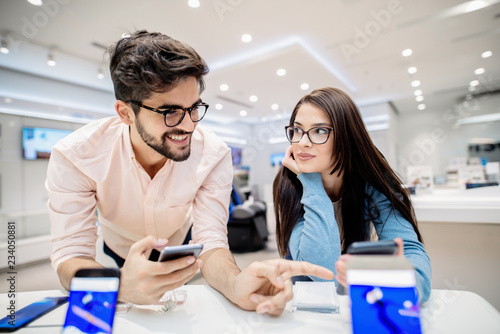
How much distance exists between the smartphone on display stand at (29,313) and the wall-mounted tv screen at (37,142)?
16.7ft

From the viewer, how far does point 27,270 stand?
3.74m

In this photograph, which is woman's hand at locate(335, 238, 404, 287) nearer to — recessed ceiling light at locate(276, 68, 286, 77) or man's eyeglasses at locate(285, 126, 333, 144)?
man's eyeglasses at locate(285, 126, 333, 144)

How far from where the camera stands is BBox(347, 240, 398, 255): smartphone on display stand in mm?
491

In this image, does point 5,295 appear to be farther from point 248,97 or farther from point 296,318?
point 248,97

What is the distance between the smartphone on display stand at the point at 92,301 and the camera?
0.57 metres

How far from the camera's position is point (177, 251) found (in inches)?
24.0

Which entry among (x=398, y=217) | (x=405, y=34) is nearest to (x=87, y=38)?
(x=398, y=217)

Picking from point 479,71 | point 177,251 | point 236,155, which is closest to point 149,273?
point 177,251

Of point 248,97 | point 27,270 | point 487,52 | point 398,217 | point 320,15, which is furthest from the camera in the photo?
point 248,97

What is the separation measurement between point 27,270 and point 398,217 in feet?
16.2

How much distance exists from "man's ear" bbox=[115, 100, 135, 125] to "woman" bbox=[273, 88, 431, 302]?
2.52 feet

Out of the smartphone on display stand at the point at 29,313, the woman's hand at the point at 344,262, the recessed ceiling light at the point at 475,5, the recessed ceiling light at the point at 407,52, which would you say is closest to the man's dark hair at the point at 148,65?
the smartphone on display stand at the point at 29,313

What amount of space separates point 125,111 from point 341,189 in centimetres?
113

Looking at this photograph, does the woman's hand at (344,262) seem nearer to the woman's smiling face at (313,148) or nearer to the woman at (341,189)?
the woman at (341,189)
